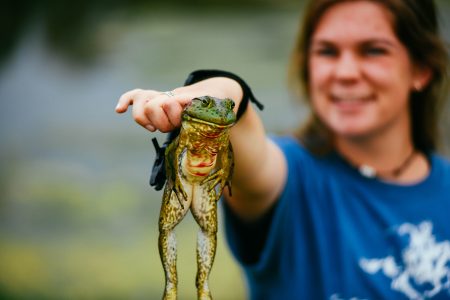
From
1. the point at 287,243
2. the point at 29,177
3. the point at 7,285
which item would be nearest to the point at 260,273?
the point at 287,243

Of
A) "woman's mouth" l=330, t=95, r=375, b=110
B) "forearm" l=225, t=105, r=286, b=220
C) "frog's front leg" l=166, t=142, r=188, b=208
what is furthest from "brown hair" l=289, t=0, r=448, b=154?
"frog's front leg" l=166, t=142, r=188, b=208

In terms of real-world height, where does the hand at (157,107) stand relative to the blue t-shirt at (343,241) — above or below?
above

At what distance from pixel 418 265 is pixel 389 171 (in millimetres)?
366

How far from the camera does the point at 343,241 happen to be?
1957mm

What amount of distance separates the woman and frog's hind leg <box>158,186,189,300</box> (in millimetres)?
1017

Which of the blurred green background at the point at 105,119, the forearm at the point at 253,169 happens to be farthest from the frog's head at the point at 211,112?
the blurred green background at the point at 105,119

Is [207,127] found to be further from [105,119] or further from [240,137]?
[105,119]

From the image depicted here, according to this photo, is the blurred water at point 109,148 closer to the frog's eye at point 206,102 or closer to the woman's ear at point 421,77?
the woman's ear at point 421,77

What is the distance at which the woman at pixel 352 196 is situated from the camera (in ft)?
6.29

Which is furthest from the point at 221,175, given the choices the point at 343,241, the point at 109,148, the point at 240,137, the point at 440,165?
the point at 109,148

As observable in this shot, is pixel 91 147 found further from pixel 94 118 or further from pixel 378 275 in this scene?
pixel 378 275

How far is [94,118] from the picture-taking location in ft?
16.0

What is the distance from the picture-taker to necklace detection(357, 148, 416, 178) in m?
2.11

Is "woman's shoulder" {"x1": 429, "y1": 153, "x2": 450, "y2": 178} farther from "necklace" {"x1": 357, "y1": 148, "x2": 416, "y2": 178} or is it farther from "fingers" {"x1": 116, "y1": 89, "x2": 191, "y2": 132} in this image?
"fingers" {"x1": 116, "y1": 89, "x2": 191, "y2": 132}
